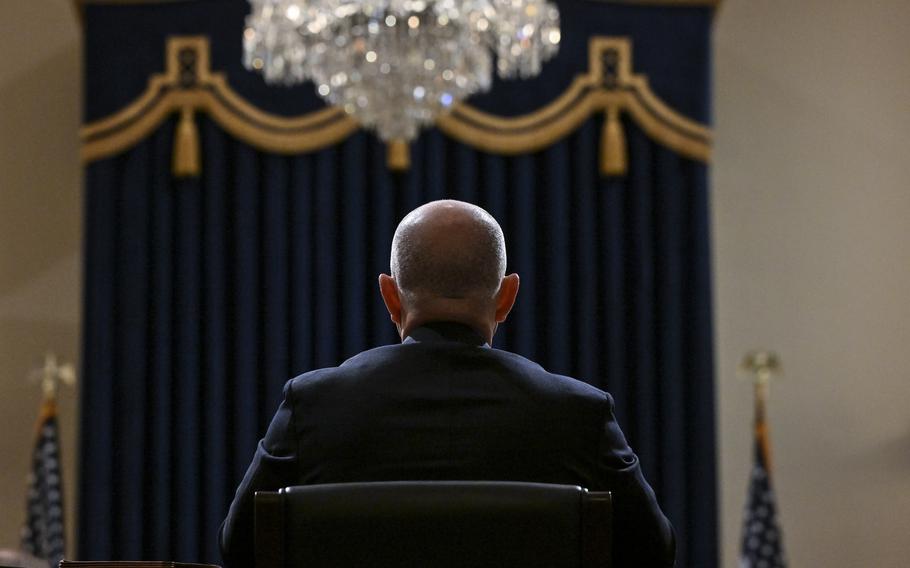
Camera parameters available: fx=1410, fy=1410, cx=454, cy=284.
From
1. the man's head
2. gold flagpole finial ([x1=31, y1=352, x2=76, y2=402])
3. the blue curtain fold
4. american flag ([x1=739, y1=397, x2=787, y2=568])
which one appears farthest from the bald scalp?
gold flagpole finial ([x1=31, y1=352, x2=76, y2=402])

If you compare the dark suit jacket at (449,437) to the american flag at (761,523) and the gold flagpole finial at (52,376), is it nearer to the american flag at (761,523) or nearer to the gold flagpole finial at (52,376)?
the american flag at (761,523)

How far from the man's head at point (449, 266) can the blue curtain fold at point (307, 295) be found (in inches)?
147

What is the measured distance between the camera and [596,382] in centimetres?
615

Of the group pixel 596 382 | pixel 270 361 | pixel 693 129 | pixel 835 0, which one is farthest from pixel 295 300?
pixel 835 0

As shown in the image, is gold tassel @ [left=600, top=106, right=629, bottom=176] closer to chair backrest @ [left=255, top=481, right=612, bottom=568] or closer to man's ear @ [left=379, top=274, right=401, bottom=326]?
man's ear @ [left=379, top=274, right=401, bottom=326]

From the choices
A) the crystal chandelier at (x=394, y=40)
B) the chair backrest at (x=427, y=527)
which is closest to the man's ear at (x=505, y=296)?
the chair backrest at (x=427, y=527)

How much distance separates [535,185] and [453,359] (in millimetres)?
4064

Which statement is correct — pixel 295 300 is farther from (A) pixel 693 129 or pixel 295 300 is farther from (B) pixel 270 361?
(A) pixel 693 129

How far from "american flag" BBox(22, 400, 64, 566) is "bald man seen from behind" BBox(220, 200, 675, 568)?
3.90m

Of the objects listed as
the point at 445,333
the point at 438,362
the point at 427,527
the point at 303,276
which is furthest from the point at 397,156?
the point at 427,527

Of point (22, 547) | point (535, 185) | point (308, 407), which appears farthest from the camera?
point (535, 185)

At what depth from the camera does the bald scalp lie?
2365 millimetres

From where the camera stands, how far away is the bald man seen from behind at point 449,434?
7.10 ft

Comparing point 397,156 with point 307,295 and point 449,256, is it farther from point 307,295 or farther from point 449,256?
point 449,256
